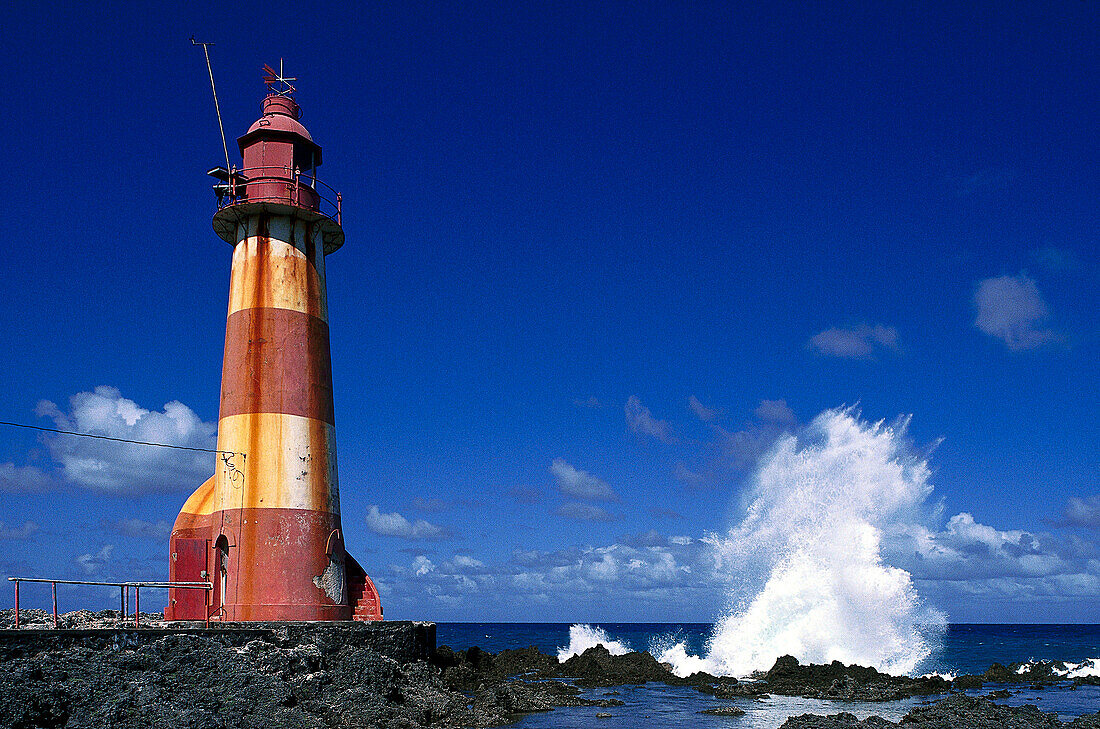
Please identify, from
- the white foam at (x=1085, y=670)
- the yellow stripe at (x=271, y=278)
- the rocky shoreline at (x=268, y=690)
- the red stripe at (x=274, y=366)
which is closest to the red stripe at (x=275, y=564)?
the rocky shoreline at (x=268, y=690)

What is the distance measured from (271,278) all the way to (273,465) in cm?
387

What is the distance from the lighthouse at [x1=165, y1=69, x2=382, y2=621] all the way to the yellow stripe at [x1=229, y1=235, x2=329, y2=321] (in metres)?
0.02

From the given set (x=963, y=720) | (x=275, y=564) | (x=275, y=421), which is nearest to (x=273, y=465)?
(x=275, y=421)

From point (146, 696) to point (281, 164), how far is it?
10.8m

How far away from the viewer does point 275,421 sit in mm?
17578

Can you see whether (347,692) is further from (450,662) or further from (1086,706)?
(1086,706)

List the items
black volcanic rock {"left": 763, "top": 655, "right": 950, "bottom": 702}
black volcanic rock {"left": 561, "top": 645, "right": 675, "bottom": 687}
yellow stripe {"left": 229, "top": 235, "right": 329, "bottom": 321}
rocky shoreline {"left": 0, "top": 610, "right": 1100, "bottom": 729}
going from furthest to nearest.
A: black volcanic rock {"left": 561, "top": 645, "right": 675, "bottom": 687} → black volcanic rock {"left": 763, "top": 655, "right": 950, "bottom": 702} → yellow stripe {"left": 229, "top": 235, "right": 329, "bottom": 321} → rocky shoreline {"left": 0, "top": 610, "right": 1100, "bottom": 729}

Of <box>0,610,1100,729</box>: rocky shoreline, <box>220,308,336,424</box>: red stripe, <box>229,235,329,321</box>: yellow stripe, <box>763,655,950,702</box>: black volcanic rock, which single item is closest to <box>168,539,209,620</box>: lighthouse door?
<box>0,610,1100,729</box>: rocky shoreline

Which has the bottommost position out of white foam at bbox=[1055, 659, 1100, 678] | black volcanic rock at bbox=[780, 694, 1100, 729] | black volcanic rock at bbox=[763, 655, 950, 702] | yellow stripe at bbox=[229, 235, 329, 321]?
white foam at bbox=[1055, 659, 1100, 678]

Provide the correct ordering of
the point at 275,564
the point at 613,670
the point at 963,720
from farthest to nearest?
the point at 613,670 → the point at 963,720 → the point at 275,564

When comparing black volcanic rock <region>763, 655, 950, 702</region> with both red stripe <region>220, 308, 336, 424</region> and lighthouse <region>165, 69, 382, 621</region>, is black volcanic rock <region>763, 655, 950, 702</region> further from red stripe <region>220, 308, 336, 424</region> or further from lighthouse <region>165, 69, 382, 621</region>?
red stripe <region>220, 308, 336, 424</region>

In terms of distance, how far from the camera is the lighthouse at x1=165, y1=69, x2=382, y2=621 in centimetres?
1712

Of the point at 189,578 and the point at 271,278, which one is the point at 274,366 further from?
the point at 189,578

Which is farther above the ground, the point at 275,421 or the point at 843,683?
the point at 275,421
